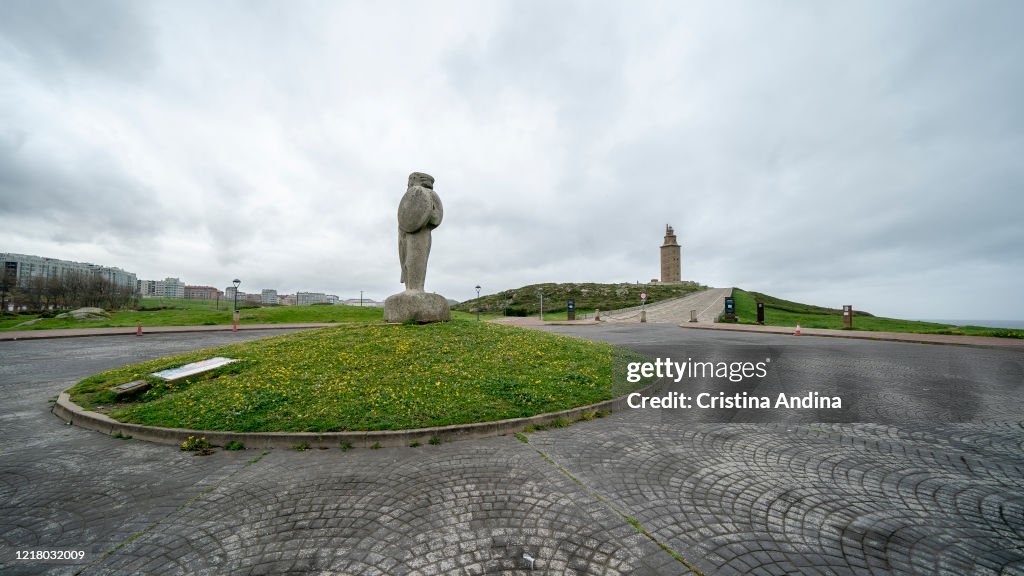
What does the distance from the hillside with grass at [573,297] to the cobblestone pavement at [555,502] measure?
48657 mm

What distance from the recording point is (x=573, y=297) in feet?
235

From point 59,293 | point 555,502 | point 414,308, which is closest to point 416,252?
point 414,308

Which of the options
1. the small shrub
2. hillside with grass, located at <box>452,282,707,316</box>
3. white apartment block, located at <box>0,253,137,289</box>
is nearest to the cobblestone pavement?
the small shrub

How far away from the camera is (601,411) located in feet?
21.3

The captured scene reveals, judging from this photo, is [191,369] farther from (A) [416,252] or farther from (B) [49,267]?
(B) [49,267]

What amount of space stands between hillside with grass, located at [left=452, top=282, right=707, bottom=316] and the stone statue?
40744 mm

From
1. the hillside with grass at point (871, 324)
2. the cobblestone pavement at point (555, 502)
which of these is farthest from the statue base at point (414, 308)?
the hillside with grass at point (871, 324)

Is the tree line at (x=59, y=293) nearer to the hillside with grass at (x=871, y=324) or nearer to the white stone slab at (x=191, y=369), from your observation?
the white stone slab at (x=191, y=369)

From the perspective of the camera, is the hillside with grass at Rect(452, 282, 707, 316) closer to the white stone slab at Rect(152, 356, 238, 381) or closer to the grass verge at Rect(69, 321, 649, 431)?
the grass verge at Rect(69, 321, 649, 431)

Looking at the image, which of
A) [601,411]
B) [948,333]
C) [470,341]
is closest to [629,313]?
[948,333]

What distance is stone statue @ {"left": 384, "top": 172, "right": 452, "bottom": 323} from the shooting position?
12.6 m

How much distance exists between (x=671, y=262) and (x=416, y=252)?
107 metres

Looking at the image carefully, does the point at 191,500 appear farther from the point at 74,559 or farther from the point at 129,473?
the point at 129,473

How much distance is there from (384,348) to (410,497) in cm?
611
